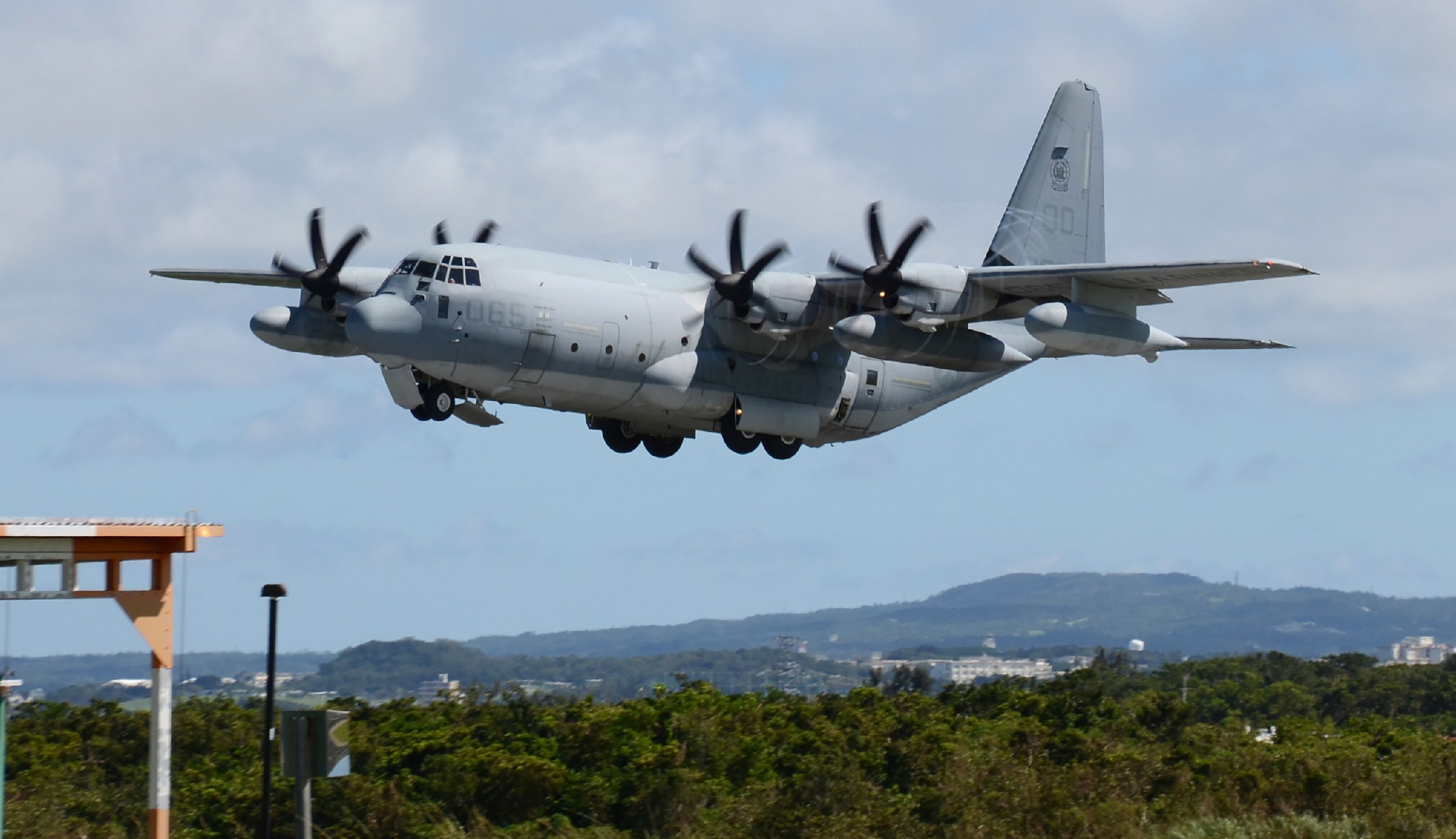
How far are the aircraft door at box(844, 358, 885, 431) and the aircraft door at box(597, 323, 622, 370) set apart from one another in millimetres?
5560

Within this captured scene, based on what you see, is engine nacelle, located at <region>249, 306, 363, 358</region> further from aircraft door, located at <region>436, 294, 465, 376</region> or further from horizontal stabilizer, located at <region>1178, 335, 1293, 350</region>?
horizontal stabilizer, located at <region>1178, 335, 1293, 350</region>

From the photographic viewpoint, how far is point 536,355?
2717 centimetres

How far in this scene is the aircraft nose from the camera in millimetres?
26016

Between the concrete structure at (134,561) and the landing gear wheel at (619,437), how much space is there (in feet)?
42.1

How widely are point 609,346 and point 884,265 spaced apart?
4952 millimetres

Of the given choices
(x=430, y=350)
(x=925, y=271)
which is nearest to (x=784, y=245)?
(x=925, y=271)

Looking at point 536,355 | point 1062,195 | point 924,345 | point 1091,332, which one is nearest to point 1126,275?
point 1091,332

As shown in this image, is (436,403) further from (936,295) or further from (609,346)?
(936,295)

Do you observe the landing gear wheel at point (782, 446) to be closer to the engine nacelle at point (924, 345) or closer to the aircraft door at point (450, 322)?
the engine nacelle at point (924, 345)

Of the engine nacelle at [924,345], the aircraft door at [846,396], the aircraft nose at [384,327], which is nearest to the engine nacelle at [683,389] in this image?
the engine nacelle at [924,345]

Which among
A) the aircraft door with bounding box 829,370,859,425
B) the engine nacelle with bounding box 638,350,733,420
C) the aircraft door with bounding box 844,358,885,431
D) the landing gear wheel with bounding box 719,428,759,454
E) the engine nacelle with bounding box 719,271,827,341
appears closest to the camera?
the engine nacelle with bounding box 638,350,733,420

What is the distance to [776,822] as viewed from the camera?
29969 mm

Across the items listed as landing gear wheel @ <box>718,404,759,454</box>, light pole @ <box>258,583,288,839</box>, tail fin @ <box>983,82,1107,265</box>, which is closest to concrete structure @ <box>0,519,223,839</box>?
light pole @ <box>258,583,288,839</box>

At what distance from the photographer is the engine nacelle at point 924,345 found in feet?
93.5
